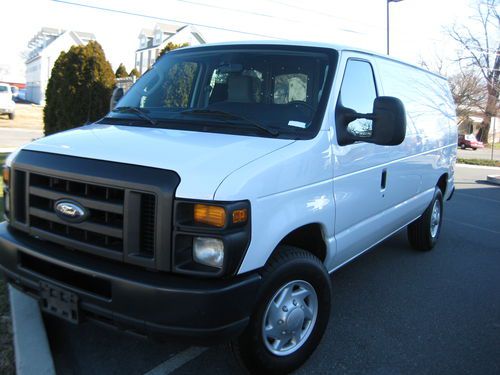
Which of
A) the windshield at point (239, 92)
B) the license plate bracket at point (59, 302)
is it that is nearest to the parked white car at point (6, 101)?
the windshield at point (239, 92)

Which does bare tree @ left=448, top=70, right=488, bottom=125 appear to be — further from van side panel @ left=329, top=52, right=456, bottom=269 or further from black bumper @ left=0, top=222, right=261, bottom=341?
black bumper @ left=0, top=222, right=261, bottom=341

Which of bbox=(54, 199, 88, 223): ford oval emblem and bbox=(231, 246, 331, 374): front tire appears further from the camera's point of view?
bbox=(231, 246, 331, 374): front tire

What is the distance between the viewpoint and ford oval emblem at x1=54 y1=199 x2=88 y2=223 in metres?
2.54

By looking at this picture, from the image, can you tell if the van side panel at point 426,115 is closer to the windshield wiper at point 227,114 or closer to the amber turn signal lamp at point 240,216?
the windshield wiper at point 227,114

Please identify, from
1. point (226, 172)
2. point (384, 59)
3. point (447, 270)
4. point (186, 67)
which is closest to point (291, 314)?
point (226, 172)

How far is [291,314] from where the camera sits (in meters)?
2.89

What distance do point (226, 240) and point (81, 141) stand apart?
1.21 metres

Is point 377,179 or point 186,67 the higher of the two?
point 186,67

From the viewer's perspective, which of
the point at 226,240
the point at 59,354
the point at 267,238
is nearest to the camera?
the point at 226,240

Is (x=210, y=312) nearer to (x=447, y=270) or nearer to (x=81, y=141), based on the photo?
(x=81, y=141)

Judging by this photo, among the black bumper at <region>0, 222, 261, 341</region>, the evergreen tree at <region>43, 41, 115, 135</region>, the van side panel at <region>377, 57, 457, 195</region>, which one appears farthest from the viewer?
the evergreen tree at <region>43, 41, 115, 135</region>

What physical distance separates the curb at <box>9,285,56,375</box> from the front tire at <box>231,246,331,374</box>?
3.78 ft

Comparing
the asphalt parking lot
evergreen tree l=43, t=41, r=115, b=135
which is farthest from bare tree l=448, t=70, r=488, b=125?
the asphalt parking lot

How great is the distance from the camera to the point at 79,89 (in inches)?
441
